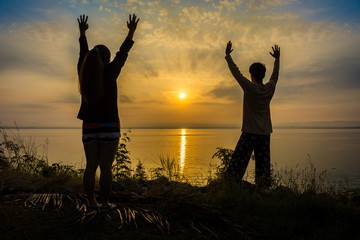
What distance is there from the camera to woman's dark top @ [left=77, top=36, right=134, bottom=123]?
340 centimetres

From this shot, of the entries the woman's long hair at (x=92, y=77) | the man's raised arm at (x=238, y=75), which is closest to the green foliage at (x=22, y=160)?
the woman's long hair at (x=92, y=77)

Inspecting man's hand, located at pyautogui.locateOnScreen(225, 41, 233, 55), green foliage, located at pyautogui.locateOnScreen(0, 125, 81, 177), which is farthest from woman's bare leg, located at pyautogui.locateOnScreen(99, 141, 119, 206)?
green foliage, located at pyautogui.locateOnScreen(0, 125, 81, 177)

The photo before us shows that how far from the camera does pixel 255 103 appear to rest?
484cm

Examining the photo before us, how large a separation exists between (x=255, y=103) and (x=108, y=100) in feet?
9.31

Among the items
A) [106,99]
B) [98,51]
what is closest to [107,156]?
[106,99]

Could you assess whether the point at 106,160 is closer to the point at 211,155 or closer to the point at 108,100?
the point at 108,100

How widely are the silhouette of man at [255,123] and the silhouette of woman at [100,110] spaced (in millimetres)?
2333

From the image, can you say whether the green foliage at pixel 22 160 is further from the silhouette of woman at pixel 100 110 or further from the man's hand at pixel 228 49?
the man's hand at pixel 228 49

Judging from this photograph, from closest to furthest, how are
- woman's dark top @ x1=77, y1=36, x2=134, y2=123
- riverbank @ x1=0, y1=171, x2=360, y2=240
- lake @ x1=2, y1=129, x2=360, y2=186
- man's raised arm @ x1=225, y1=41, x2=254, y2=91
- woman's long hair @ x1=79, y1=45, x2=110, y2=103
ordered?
riverbank @ x1=0, y1=171, x2=360, y2=240 → woman's long hair @ x1=79, y1=45, x2=110, y2=103 → woman's dark top @ x1=77, y1=36, x2=134, y2=123 → man's raised arm @ x1=225, y1=41, x2=254, y2=91 → lake @ x1=2, y1=129, x2=360, y2=186

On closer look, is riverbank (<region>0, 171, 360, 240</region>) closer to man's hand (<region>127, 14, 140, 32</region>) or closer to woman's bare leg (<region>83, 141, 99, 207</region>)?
woman's bare leg (<region>83, 141, 99, 207</region>)

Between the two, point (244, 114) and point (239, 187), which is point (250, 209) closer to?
point (239, 187)

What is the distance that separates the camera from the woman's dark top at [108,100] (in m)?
3.40

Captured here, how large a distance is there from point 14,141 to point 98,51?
756cm

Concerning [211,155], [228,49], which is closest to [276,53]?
[228,49]
